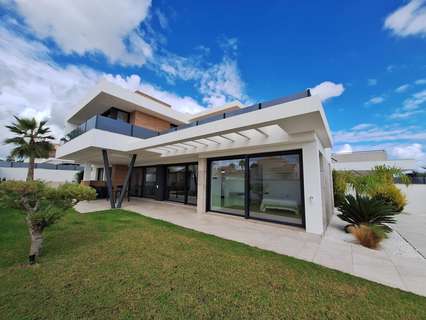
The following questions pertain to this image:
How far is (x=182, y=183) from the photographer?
38.3 ft

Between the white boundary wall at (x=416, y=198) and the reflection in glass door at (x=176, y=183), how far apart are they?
14872 mm

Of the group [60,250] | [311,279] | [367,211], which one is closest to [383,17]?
[367,211]

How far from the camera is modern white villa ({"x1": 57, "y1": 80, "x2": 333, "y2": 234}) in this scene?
534 centimetres

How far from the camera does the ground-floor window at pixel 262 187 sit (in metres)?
6.46

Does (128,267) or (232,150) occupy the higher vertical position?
(232,150)

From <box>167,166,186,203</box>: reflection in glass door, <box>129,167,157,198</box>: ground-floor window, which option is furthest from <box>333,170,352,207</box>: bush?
<box>129,167,157,198</box>: ground-floor window

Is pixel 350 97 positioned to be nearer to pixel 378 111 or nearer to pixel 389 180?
pixel 378 111

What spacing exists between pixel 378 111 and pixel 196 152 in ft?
52.2

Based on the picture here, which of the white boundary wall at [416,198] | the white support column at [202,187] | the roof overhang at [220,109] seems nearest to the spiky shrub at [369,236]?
the white support column at [202,187]

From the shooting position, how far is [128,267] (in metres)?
3.38

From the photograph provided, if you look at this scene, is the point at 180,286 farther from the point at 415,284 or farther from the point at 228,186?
the point at 228,186

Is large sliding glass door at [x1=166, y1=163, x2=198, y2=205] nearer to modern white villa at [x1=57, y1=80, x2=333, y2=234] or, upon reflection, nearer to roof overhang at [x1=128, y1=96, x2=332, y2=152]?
modern white villa at [x1=57, y1=80, x2=333, y2=234]

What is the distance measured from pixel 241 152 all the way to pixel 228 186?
1.86m

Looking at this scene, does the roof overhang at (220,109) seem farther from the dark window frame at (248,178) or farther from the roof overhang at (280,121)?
the roof overhang at (280,121)
